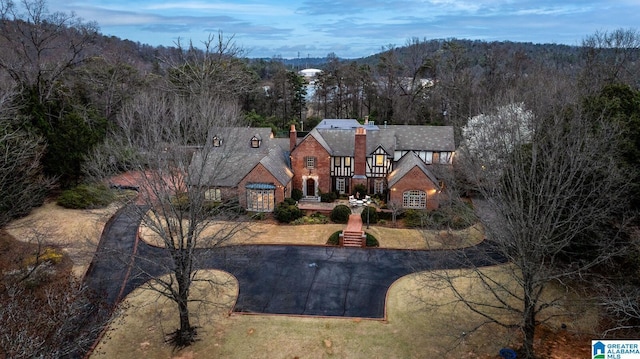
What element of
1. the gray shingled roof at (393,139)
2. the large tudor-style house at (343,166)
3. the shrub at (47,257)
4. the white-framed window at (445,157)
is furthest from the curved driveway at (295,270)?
the gray shingled roof at (393,139)

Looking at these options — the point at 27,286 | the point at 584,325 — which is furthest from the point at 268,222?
the point at 584,325

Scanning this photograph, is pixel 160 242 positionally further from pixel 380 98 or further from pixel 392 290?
pixel 380 98

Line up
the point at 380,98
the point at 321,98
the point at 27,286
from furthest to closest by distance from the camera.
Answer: the point at 321,98
the point at 380,98
the point at 27,286

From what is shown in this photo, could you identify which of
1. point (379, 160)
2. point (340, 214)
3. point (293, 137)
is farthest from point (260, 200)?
point (379, 160)

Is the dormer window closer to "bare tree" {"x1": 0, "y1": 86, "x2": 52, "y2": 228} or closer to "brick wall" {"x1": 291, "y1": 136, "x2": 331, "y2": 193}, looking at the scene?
"brick wall" {"x1": 291, "y1": 136, "x2": 331, "y2": 193}

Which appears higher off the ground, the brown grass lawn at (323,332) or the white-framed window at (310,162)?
the white-framed window at (310,162)

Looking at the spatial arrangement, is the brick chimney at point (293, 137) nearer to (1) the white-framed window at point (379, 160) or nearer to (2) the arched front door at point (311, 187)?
(2) the arched front door at point (311, 187)
